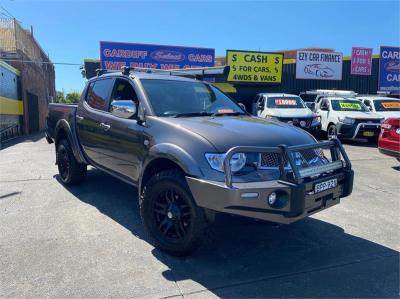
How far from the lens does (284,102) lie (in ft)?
47.7

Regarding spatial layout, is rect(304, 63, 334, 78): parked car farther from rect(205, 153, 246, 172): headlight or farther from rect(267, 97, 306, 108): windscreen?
rect(205, 153, 246, 172): headlight

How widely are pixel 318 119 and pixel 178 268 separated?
1160 centimetres

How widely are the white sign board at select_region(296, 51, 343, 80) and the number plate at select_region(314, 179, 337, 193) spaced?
19.4 m

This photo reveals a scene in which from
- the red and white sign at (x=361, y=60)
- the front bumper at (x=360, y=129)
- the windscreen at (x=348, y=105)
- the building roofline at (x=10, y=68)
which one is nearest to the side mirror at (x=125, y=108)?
the front bumper at (x=360, y=129)

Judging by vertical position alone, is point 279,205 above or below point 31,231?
above

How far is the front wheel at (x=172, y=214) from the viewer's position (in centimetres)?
345

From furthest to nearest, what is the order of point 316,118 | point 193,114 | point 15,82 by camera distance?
point 15,82
point 316,118
point 193,114

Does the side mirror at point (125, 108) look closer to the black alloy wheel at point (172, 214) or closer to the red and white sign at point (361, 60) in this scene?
the black alloy wheel at point (172, 214)

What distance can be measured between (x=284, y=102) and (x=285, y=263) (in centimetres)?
1146

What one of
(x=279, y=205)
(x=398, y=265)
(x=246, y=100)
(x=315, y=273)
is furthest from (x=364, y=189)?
(x=246, y=100)

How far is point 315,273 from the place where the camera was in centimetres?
348

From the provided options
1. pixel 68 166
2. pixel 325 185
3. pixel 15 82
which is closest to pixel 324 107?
pixel 68 166

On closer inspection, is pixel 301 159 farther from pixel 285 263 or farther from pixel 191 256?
pixel 191 256

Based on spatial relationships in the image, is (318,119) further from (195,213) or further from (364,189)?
(195,213)
